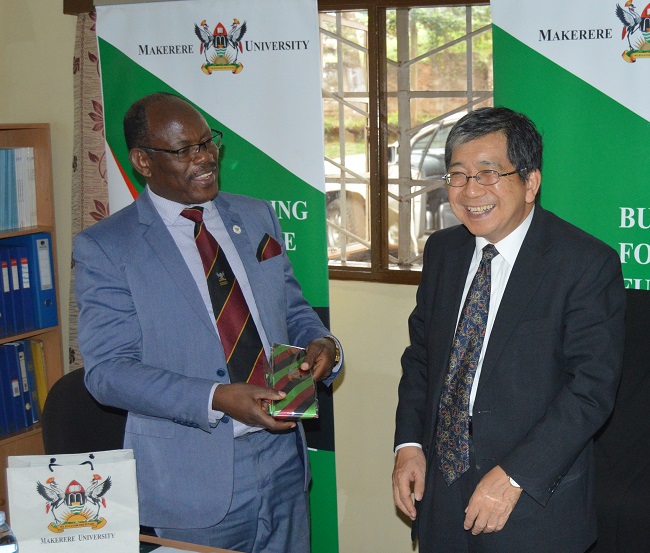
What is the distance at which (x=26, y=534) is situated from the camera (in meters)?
1.69

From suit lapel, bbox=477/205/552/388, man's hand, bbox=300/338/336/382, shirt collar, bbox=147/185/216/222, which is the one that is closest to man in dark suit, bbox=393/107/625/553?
suit lapel, bbox=477/205/552/388

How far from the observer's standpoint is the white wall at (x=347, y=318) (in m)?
3.70

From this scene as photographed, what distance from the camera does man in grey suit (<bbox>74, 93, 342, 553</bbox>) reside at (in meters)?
2.07

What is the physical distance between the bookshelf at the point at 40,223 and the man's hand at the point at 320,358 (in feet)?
7.14

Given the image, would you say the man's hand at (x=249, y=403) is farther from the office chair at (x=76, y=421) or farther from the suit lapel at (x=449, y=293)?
the office chair at (x=76, y=421)

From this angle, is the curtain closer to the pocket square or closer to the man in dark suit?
the pocket square

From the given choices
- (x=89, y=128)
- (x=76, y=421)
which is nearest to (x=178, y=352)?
(x=76, y=421)

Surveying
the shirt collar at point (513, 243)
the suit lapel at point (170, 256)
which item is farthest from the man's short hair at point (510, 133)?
the suit lapel at point (170, 256)

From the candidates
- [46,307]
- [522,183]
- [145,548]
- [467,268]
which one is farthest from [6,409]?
[522,183]

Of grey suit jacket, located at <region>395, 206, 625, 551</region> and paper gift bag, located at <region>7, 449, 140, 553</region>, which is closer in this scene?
paper gift bag, located at <region>7, 449, 140, 553</region>

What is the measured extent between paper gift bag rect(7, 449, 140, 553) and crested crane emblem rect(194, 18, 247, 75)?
1.88 metres

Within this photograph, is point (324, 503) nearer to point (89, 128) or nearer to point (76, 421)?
point (76, 421)

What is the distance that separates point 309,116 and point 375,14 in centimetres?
69

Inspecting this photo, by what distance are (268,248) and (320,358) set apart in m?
0.38
